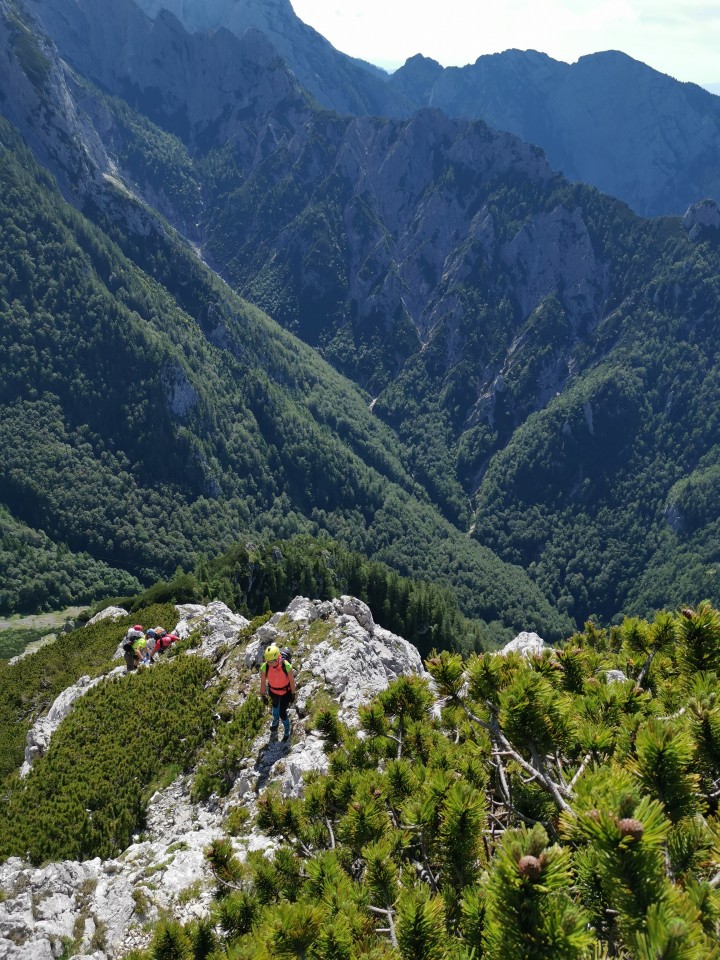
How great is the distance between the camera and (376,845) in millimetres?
9109

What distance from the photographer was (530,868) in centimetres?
434

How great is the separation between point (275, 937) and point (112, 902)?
55.8ft

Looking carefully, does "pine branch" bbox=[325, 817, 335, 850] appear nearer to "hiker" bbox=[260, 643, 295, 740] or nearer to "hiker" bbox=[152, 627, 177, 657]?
"hiker" bbox=[260, 643, 295, 740]

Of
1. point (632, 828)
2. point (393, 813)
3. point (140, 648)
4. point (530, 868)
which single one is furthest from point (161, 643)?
point (632, 828)

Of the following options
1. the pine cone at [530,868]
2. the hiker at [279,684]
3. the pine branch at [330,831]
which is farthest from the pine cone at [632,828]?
the hiker at [279,684]

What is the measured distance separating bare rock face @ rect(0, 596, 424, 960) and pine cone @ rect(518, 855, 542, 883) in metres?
10.2

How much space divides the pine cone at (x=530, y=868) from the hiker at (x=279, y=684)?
70.6 ft

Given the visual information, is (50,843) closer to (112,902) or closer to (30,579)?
(112,902)

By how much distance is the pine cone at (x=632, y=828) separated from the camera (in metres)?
4.28

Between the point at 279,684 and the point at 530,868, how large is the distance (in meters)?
21.7

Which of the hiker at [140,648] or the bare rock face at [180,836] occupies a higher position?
the bare rock face at [180,836]

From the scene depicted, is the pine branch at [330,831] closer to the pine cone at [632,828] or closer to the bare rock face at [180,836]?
the bare rock face at [180,836]

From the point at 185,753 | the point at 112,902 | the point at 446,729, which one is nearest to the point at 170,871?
the point at 112,902

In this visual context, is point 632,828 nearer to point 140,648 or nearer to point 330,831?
point 330,831
